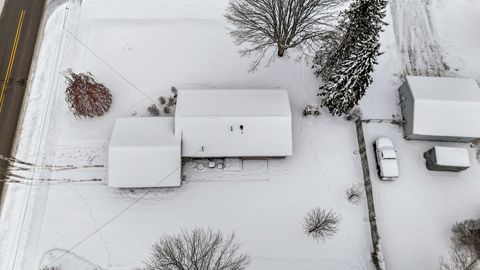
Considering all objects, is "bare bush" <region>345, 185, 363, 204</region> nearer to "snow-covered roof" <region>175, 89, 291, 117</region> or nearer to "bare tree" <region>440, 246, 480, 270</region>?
"bare tree" <region>440, 246, 480, 270</region>

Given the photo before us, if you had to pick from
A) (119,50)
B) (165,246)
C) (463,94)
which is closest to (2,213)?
(165,246)

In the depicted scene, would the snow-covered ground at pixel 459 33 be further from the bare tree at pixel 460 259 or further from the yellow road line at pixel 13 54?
the yellow road line at pixel 13 54

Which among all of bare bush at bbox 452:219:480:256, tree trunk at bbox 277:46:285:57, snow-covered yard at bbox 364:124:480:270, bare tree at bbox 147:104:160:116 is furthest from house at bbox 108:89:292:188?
bare bush at bbox 452:219:480:256

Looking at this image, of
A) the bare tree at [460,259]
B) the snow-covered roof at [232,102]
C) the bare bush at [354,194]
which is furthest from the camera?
the bare bush at [354,194]

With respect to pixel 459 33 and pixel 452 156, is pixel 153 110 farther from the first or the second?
pixel 459 33

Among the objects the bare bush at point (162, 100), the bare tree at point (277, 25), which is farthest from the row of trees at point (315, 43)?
the bare bush at point (162, 100)

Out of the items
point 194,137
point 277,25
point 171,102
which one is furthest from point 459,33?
point 171,102
